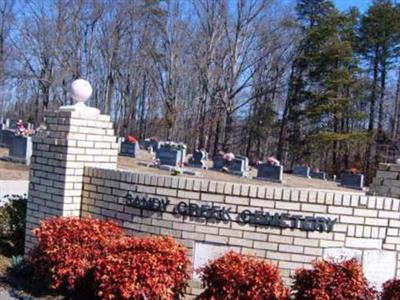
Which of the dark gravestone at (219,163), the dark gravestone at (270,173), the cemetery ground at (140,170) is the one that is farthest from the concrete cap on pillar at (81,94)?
the dark gravestone at (219,163)

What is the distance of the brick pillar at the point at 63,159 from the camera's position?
656 centimetres

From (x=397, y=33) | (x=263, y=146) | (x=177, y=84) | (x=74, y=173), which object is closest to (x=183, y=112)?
(x=177, y=84)

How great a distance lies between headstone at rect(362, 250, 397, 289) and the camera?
5613 mm

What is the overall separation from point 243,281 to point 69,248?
6.06 feet

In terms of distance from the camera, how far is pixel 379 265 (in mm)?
5648

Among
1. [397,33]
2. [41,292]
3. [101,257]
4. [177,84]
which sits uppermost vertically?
[397,33]

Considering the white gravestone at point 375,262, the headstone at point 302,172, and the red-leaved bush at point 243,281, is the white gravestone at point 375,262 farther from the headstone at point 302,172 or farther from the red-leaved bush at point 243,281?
the headstone at point 302,172

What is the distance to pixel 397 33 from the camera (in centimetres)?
4516

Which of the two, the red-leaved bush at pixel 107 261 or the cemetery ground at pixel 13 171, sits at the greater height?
the red-leaved bush at pixel 107 261

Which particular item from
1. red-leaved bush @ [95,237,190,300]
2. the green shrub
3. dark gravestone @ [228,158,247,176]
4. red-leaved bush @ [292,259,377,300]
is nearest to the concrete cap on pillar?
the green shrub

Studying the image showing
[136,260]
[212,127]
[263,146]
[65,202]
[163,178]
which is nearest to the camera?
[136,260]

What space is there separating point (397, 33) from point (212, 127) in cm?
1760

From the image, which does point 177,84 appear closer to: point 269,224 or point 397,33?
point 397,33

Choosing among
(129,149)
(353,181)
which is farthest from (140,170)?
(353,181)
